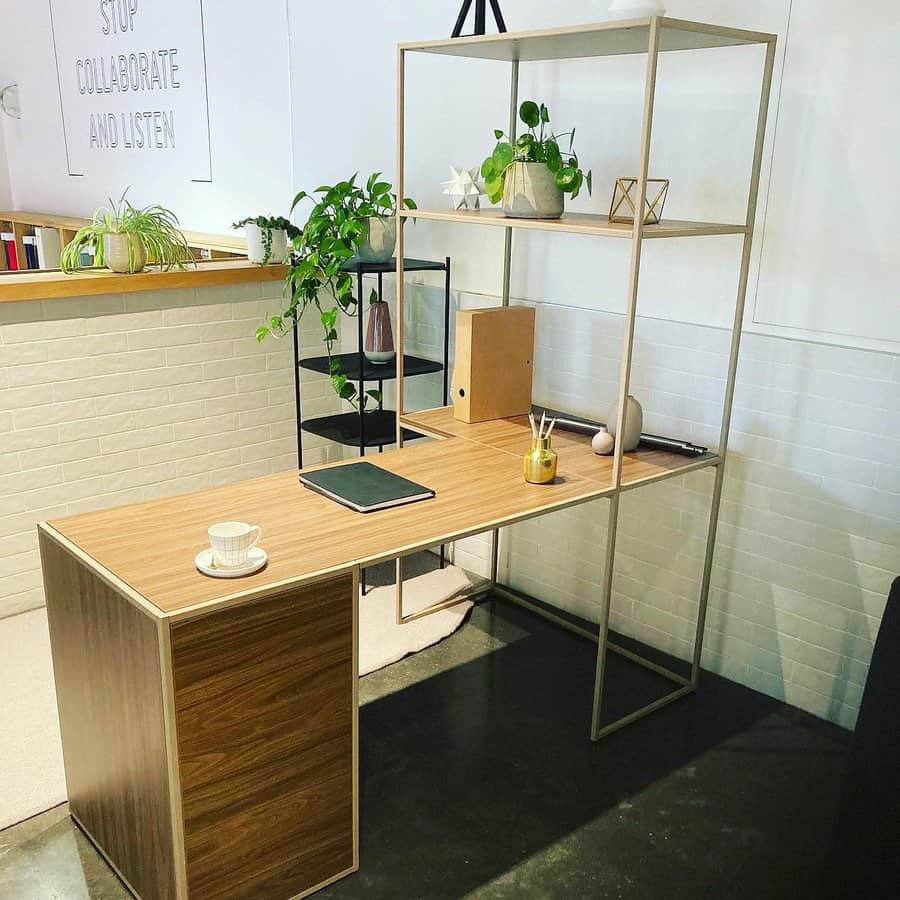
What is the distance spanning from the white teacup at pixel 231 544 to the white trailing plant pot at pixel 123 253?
193cm

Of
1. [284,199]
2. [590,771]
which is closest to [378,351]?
[284,199]

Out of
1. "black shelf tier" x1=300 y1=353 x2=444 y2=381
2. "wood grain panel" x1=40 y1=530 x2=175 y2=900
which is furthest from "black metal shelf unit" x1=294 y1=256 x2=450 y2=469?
"wood grain panel" x1=40 y1=530 x2=175 y2=900

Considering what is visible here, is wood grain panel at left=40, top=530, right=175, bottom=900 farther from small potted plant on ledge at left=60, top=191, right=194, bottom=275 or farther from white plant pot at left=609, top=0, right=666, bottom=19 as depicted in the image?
white plant pot at left=609, top=0, right=666, bottom=19

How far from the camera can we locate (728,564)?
3.03 metres

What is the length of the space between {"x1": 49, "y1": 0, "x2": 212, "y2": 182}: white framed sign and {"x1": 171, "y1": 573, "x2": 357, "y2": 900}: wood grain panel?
11.2 ft

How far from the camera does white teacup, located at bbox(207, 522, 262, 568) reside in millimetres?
1925

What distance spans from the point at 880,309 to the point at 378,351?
71.6 inches

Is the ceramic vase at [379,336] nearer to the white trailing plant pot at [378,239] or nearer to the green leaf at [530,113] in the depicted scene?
the white trailing plant pot at [378,239]

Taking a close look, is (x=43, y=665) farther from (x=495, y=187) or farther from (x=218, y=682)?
(x=495, y=187)

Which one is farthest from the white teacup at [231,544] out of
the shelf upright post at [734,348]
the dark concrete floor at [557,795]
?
the shelf upright post at [734,348]

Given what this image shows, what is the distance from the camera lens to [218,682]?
188 centimetres

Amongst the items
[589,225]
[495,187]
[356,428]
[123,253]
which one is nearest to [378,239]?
[356,428]

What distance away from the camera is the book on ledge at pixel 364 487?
93.7 inches

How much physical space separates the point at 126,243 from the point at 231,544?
6.58ft
